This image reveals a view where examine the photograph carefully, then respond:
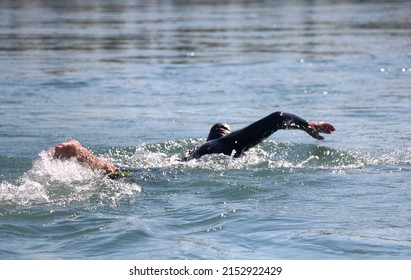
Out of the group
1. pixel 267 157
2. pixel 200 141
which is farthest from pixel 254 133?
pixel 200 141

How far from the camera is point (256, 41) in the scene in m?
28.3

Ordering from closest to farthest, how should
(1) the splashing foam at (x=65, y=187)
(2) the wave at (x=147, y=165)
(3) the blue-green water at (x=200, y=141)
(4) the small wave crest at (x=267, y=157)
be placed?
1. (3) the blue-green water at (x=200, y=141)
2. (1) the splashing foam at (x=65, y=187)
3. (2) the wave at (x=147, y=165)
4. (4) the small wave crest at (x=267, y=157)

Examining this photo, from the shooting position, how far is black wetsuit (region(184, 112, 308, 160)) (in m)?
11.8

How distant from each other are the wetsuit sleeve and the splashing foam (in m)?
1.61

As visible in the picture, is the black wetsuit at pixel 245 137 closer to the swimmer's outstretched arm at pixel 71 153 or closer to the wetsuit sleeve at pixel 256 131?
the wetsuit sleeve at pixel 256 131

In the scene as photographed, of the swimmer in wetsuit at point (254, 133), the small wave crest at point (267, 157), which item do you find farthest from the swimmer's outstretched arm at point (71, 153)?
the swimmer in wetsuit at point (254, 133)

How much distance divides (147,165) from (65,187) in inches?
71.7

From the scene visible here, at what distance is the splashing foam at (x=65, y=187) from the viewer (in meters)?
10.1

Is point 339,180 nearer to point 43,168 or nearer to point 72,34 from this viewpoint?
point 43,168

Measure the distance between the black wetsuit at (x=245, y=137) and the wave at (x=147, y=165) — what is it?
0.12 m

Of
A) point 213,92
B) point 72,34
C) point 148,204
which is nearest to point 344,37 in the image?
point 72,34

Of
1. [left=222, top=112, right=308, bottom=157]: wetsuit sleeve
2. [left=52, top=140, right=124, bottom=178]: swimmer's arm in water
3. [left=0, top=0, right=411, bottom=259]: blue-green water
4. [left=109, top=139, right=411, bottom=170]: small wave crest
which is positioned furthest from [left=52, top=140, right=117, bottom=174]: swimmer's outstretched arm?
[left=222, top=112, right=308, bottom=157]: wetsuit sleeve

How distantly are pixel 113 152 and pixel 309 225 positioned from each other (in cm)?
457

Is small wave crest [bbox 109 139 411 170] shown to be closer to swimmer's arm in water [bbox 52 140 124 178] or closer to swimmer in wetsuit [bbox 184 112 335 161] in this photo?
swimmer in wetsuit [bbox 184 112 335 161]
